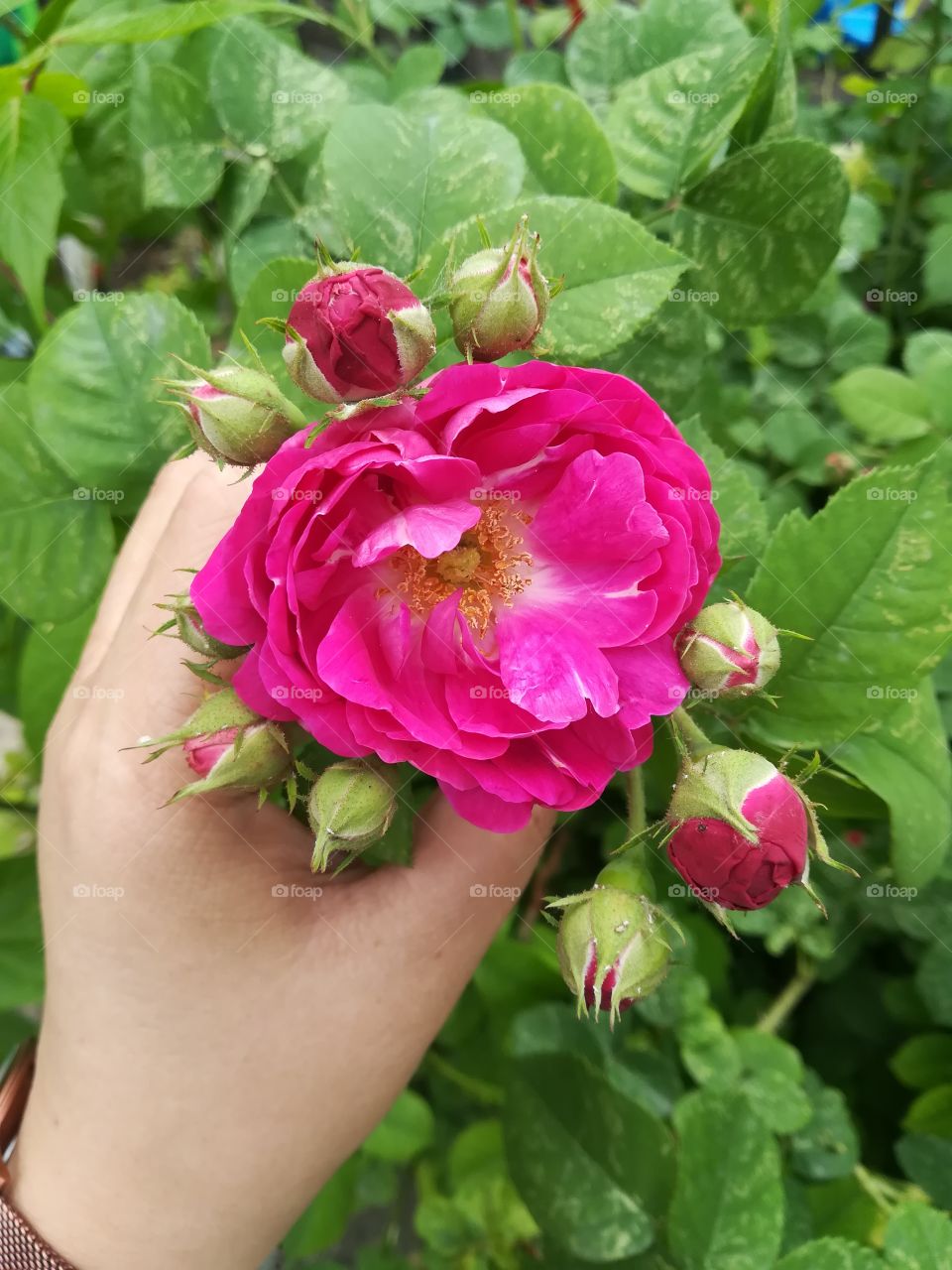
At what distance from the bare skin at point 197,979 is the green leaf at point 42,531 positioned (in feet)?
0.58

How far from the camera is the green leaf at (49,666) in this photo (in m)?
1.21

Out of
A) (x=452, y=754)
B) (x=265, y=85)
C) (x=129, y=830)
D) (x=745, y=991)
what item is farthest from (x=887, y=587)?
(x=745, y=991)

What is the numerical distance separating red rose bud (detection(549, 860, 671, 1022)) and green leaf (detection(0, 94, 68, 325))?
2.79 feet

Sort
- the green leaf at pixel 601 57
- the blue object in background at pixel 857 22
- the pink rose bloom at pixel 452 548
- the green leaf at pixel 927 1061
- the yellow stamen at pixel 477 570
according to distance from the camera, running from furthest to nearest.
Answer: the blue object in background at pixel 857 22, the green leaf at pixel 927 1061, the green leaf at pixel 601 57, the yellow stamen at pixel 477 570, the pink rose bloom at pixel 452 548

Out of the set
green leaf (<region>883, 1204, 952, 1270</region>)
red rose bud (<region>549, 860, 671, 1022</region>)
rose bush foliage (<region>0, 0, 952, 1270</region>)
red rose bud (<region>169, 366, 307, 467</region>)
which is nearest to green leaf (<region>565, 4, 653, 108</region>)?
rose bush foliage (<region>0, 0, 952, 1270</region>)

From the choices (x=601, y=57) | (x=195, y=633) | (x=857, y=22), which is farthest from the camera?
(x=857, y=22)

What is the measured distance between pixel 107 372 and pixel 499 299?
0.53 metres

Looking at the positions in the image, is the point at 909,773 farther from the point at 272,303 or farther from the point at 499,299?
the point at 272,303

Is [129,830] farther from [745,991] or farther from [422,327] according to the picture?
[745,991]

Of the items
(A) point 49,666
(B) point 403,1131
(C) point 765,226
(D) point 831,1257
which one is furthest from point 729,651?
(B) point 403,1131

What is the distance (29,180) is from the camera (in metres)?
0.98

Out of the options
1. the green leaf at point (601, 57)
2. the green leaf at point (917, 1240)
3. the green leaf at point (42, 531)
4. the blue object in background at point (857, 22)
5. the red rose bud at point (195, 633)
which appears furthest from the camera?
the blue object in background at point (857, 22)

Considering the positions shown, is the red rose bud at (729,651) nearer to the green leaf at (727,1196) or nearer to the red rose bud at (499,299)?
the red rose bud at (499,299)

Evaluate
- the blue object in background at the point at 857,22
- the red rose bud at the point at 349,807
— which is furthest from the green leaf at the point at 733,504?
the blue object in background at the point at 857,22
